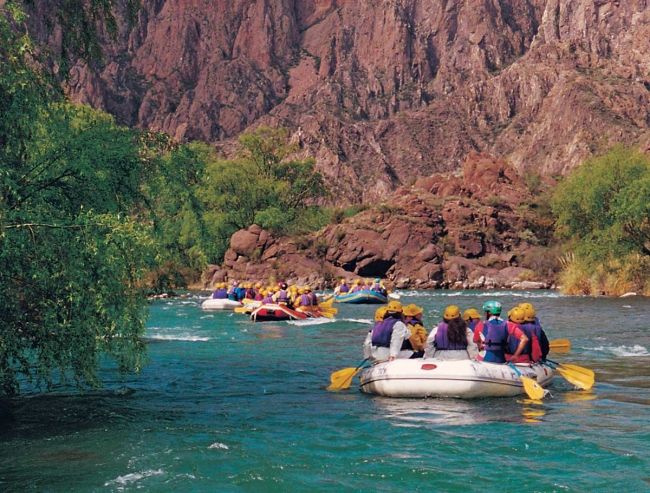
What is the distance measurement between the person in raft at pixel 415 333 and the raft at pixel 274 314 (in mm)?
16260

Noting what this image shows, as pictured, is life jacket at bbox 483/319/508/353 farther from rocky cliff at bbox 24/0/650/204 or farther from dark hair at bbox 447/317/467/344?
rocky cliff at bbox 24/0/650/204

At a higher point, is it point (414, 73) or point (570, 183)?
point (414, 73)

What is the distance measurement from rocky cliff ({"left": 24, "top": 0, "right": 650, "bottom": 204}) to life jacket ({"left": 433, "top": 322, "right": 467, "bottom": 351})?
107 metres

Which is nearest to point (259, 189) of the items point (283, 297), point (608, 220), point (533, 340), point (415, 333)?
point (608, 220)

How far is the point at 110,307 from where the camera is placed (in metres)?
10.8

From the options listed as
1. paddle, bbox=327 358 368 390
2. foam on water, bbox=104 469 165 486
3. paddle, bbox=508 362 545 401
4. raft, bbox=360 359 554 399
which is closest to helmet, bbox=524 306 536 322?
raft, bbox=360 359 554 399

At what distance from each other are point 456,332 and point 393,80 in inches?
6297

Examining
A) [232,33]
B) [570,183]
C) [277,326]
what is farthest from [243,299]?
[232,33]

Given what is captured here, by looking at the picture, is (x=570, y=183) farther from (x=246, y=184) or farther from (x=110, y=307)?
(x=110, y=307)

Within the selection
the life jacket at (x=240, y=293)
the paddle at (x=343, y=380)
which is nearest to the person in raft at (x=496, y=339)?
the paddle at (x=343, y=380)

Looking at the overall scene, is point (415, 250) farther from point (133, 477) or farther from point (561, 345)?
point (133, 477)

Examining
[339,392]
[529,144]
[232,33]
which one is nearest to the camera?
[339,392]

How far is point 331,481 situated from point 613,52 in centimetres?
14681

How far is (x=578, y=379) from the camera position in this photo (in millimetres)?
14109
